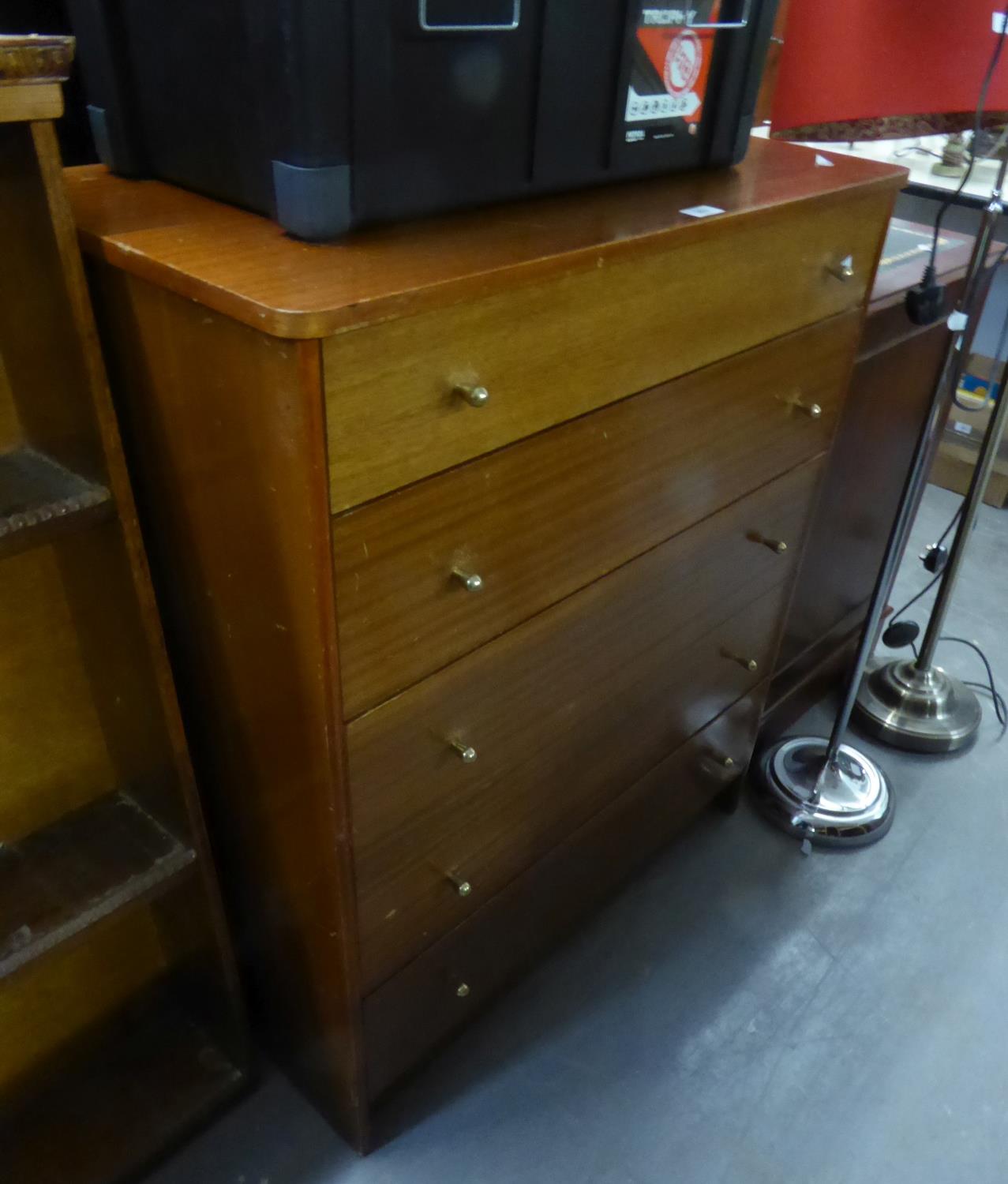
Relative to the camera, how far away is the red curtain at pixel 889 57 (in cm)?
93

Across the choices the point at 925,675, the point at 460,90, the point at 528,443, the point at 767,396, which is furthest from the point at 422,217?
the point at 925,675

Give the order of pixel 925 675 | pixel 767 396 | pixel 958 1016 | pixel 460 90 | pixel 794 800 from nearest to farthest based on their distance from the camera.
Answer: pixel 460 90, pixel 767 396, pixel 958 1016, pixel 794 800, pixel 925 675

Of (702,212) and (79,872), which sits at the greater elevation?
(702,212)

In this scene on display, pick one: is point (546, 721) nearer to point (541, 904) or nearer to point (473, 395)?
point (541, 904)

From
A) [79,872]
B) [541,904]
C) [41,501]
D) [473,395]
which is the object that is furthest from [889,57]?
[79,872]

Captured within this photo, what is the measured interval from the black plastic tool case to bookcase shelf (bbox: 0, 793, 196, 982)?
615 mm

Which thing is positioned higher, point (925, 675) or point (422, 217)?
point (422, 217)

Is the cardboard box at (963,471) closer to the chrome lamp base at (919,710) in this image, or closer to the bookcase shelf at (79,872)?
the chrome lamp base at (919,710)

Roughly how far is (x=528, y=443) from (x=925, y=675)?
132 cm

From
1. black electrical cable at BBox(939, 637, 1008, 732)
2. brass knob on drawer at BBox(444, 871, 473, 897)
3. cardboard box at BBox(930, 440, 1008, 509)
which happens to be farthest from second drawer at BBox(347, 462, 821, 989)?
cardboard box at BBox(930, 440, 1008, 509)

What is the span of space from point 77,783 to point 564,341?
67 cm

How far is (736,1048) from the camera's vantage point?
4.25 ft

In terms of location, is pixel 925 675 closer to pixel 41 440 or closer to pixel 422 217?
pixel 422 217

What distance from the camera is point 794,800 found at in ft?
5.31
